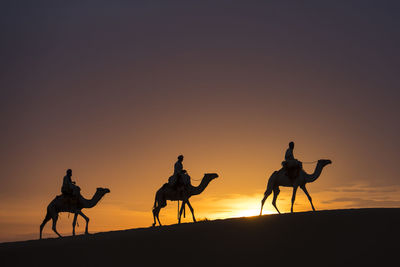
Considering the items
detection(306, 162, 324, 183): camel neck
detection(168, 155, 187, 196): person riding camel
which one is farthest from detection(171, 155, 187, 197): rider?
detection(306, 162, 324, 183): camel neck

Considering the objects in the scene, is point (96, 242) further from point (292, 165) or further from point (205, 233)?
point (292, 165)

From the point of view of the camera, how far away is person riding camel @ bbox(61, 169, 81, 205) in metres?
26.5

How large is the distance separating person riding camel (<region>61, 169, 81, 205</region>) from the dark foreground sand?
2712mm

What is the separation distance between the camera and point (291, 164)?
83.4ft

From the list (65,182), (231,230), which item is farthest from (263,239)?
(65,182)

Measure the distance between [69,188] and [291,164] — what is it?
895cm

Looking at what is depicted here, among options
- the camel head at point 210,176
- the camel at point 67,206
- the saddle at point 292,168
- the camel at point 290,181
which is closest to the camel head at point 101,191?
the camel at point 67,206

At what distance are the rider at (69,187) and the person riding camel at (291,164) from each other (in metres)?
8.55

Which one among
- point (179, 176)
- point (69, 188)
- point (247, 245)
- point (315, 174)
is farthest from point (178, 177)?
point (247, 245)

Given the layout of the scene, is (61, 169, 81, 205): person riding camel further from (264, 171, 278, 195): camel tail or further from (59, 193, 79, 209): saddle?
(264, 171, 278, 195): camel tail

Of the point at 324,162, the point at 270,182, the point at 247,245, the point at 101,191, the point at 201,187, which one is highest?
the point at 101,191

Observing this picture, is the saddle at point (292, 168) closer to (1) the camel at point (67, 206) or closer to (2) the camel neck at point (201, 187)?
(2) the camel neck at point (201, 187)

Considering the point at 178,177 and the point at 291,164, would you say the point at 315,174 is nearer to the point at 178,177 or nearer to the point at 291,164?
the point at 291,164

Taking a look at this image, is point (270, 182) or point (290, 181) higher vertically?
point (270, 182)
